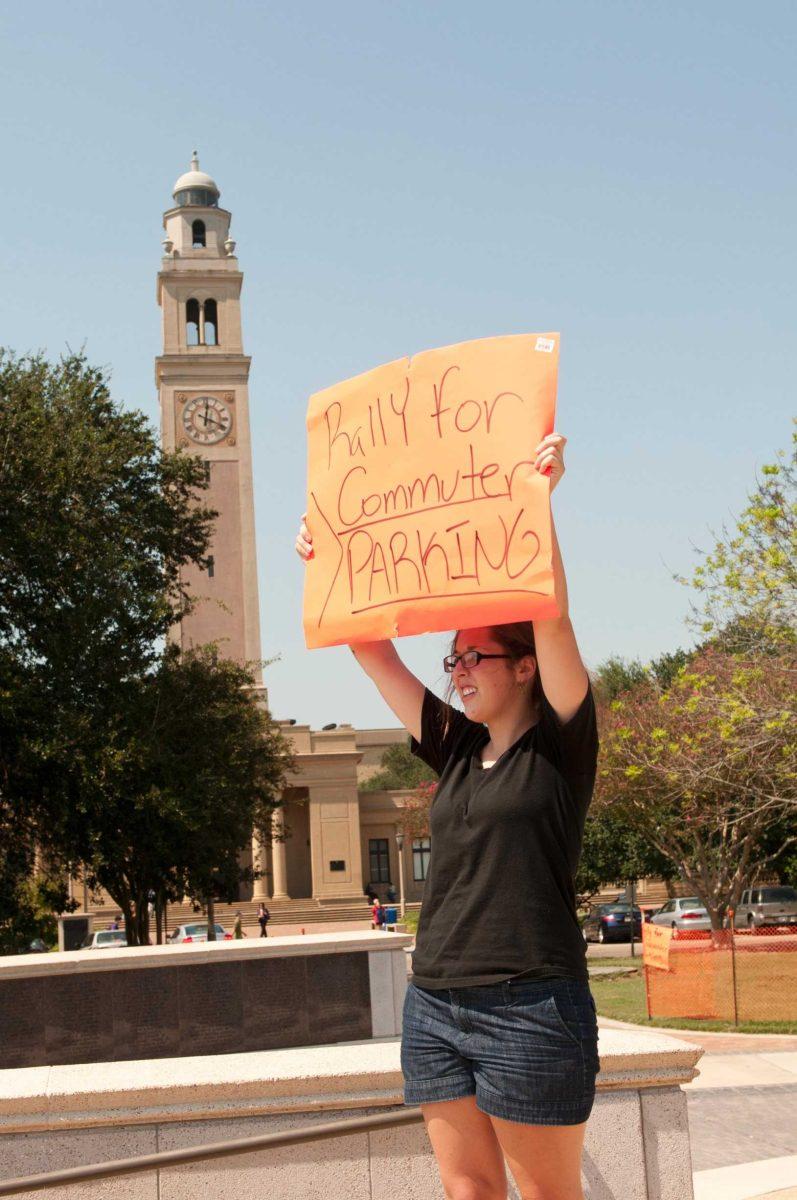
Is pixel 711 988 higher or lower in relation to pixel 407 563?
lower

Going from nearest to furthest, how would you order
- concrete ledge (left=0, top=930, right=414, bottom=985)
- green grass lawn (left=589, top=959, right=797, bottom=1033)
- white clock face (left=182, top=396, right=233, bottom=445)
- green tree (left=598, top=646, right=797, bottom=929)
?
concrete ledge (left=0, top=930, right=414, bottom=985) < green grass lawn (left=589, top=959, right=797, bottom=1033) < green tree (left=598, top=646, right=797, bottom=929) < white clock face (left=182, top=396, right=233, bottom=445)

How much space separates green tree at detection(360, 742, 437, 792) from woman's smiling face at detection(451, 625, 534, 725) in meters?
106

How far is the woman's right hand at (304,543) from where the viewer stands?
4223 mm

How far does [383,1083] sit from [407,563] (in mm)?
2322

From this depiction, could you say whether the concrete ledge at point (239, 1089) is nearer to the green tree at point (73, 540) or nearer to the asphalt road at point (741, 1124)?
the asphalt road at point (741, 1124)

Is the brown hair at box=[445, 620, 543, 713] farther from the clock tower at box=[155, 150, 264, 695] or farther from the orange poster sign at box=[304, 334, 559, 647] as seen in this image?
the clock tower at box=[155, 150, 264, 695]

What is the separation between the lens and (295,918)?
68.9 meters

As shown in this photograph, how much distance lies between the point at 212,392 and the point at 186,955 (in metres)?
59.3

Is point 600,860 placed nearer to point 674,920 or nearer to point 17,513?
point 674,920

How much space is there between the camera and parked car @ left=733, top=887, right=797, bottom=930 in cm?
3859

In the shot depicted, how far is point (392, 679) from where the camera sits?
399cm

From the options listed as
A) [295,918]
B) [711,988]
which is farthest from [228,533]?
[711,988]

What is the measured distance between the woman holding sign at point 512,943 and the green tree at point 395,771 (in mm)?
106162

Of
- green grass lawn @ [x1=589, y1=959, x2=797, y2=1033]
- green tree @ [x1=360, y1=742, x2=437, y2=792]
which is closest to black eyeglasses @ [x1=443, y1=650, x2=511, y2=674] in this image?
green grass lawn @ [x1=589, y1=959, x2=797, y2=1033]
